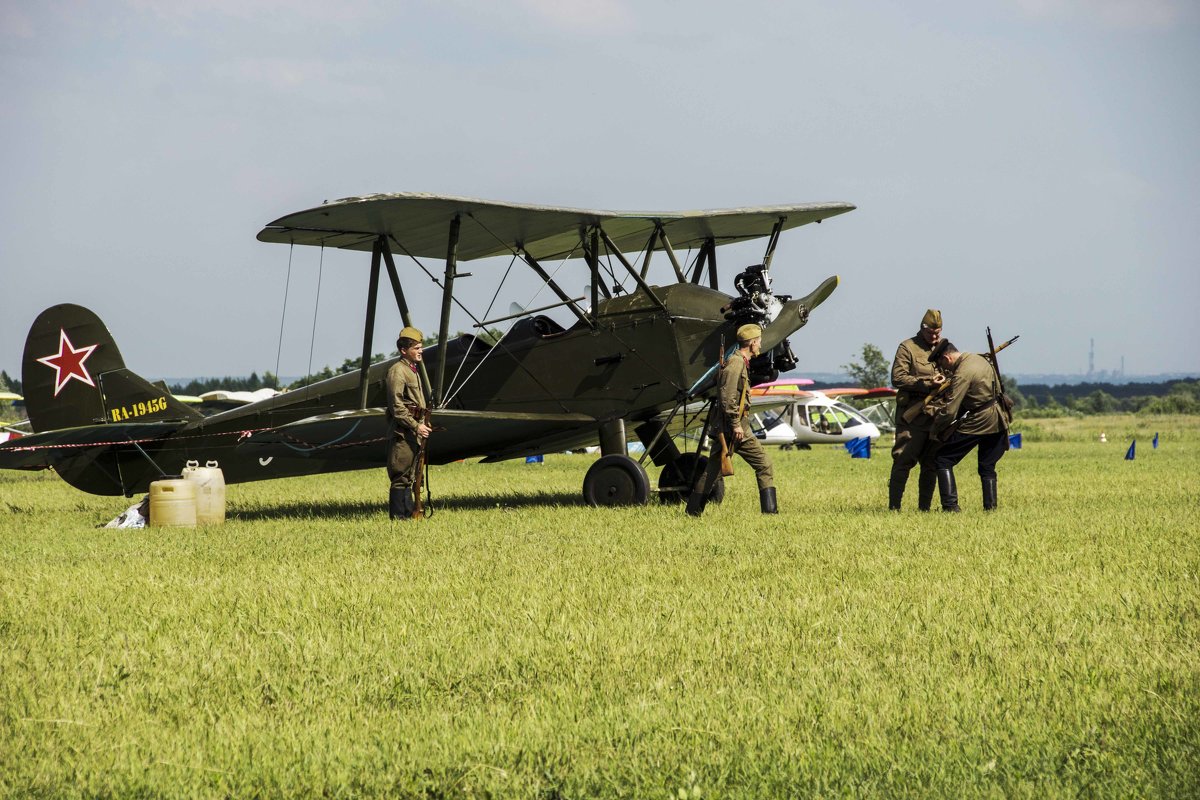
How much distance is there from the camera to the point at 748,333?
11.8 m

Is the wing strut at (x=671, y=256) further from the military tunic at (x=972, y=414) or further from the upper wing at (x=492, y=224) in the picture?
the military tunic at (x=972, y=414)

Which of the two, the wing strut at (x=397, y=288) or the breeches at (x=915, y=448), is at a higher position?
the wing strut at (x=397, y=288)

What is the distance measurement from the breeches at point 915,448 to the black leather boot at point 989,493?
63cm

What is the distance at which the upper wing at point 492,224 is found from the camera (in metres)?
12.1

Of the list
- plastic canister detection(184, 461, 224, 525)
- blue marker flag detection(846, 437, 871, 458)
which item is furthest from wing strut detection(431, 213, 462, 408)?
blue marker flag detection(846, 437, 871, 458)

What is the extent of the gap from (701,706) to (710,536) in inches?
209

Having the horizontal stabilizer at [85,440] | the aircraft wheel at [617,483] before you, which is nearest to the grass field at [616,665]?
the aircraft wheel at [617,483]

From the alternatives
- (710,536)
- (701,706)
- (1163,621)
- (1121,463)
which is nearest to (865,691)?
(701,706)

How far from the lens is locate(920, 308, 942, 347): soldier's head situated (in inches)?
474

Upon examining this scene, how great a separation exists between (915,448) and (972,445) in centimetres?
55

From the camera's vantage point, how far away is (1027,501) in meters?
13.6

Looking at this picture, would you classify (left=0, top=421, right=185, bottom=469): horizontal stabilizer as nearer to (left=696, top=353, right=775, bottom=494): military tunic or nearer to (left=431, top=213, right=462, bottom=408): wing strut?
(left=431, top=213, right=462, bottom=408): wing strut

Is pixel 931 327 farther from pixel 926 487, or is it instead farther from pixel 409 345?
pixel 409 345

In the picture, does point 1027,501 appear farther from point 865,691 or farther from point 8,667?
point 8,667
